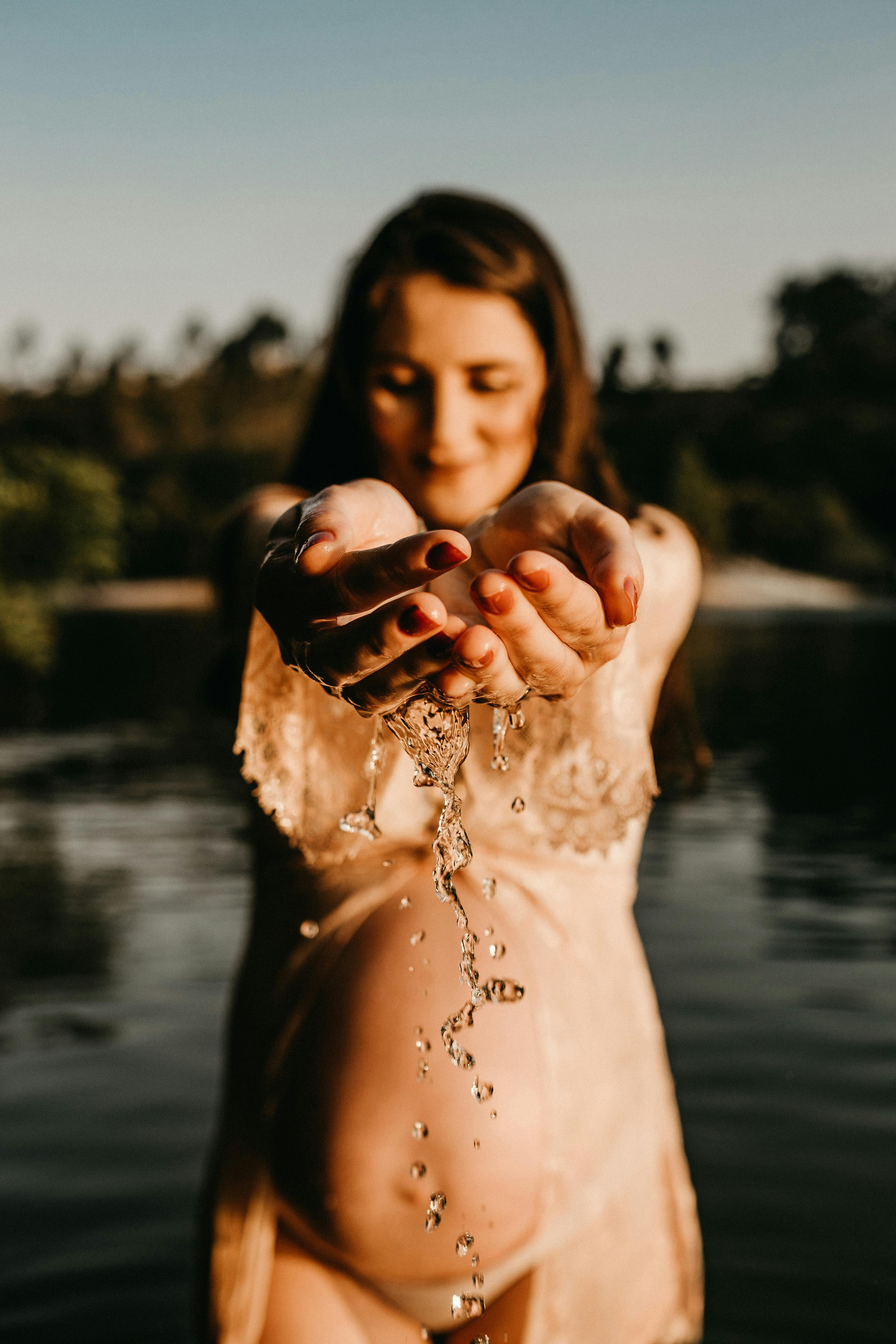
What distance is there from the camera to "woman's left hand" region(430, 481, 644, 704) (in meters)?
1.58

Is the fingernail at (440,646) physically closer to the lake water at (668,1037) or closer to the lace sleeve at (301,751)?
the lace sleeve at (301,751)

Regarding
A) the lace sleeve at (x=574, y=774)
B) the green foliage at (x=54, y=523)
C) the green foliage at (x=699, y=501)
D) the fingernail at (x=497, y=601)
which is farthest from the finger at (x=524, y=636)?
the green foliage at (x=699, y=501)

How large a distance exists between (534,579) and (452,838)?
715 mm

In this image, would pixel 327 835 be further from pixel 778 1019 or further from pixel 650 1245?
pixel 778 1019

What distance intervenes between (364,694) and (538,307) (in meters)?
1.03

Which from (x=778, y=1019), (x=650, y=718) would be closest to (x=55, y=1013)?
(x=778, y=1019)

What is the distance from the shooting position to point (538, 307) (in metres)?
2.46

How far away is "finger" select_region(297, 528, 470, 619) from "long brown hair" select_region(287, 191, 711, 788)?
880 mm

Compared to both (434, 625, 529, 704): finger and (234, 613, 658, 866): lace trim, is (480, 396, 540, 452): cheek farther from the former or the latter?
(434, 625, 529, 704): finger

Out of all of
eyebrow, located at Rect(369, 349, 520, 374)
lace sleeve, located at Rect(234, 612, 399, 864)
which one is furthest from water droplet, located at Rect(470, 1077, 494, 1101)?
eyebrow, located at Rect(369, 349, 520, 374)

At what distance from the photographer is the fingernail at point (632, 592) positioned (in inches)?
64.2

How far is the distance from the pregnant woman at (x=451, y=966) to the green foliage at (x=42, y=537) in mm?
16417

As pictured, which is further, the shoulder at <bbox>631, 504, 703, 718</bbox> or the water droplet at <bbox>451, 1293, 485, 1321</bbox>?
the shoulder at <bbox>631, 504, 703, 718</bbox>

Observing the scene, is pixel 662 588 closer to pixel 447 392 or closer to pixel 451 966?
pixel 447 392
